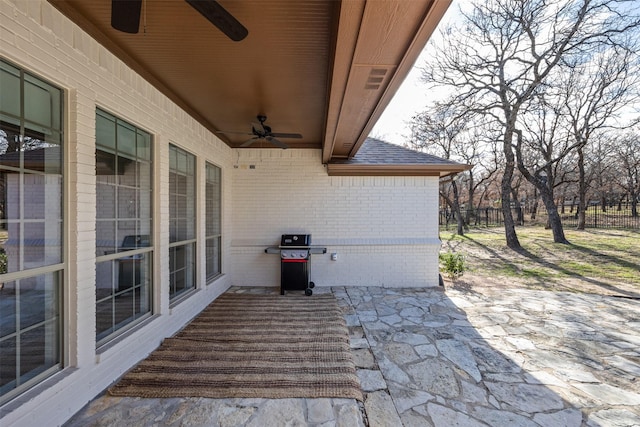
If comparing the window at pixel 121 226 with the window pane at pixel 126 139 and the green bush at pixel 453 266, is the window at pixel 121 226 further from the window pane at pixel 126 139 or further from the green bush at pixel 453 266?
the green bush at pixel 453 266

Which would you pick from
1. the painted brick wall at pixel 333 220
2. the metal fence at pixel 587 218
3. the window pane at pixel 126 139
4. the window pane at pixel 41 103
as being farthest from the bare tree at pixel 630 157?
the window pane at pixel 41 103

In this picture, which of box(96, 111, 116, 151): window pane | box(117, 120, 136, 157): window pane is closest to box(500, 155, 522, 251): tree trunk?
box(117, 120, 136, 157): window pane

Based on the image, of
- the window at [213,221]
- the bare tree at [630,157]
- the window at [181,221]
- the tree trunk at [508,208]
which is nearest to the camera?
the window at [181,221]

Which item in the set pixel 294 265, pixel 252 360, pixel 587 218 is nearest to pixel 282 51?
pixel 252 360

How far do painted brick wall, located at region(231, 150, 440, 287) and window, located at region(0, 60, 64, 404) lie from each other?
138 inches

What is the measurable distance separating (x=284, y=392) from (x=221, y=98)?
10.6ft

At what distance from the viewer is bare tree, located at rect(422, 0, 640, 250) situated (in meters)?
6.62

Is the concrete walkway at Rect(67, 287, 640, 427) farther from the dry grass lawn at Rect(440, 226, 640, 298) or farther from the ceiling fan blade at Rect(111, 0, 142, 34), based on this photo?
the ceiling fan blade at Rect(111, 0, 142, 34)

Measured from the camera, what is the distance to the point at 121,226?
260 cm

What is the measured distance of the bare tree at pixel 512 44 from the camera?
21.7ft

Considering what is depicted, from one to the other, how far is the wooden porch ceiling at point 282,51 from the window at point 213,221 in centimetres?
138

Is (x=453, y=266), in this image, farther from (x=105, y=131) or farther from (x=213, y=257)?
(x=105, y=131)

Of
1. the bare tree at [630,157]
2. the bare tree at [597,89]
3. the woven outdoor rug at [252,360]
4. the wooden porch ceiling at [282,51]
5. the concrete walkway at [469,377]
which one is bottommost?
the concrete walkway at [469,377]

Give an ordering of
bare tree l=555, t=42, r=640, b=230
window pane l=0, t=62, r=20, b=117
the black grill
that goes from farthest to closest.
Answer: bare tree l=555, t=42, r=640, b=230, the black grill, window pane l=0, t=62, r=20, b=117
